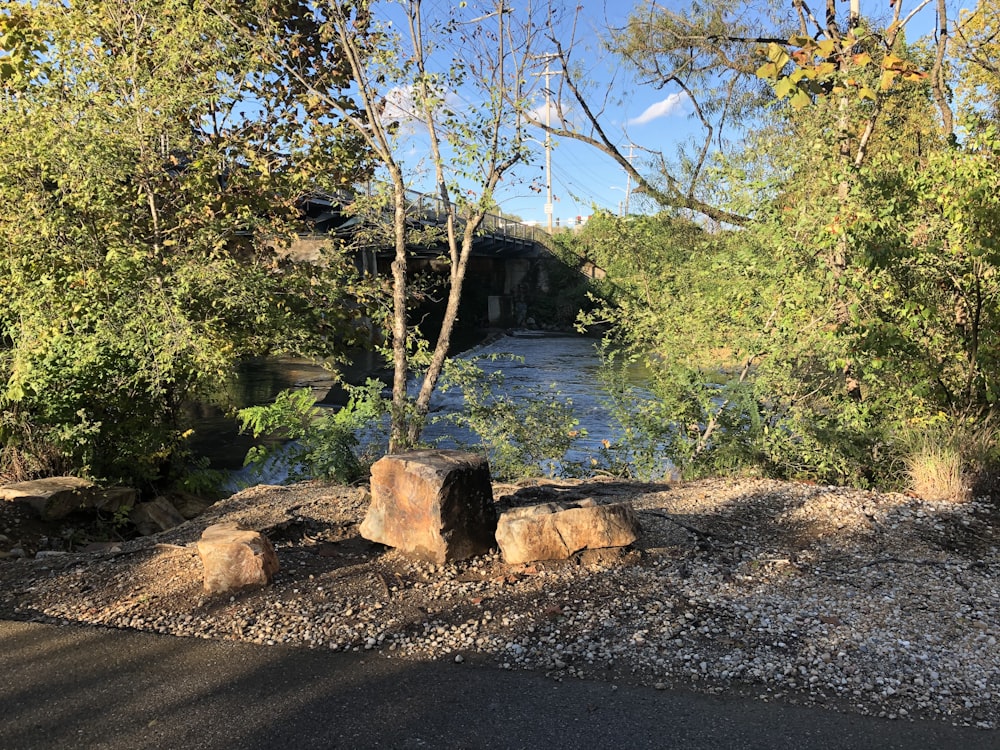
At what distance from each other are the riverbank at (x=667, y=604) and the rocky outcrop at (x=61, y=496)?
63.6 inches

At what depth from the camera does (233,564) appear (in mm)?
3717

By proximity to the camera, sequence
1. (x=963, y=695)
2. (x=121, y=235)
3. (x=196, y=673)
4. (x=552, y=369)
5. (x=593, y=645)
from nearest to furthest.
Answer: (x=963, y=695) → (x=196, y=673) → (x=593, y=645) → (x=121, y=235) → (x=552, y=369)

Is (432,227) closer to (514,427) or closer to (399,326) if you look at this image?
(399,326)

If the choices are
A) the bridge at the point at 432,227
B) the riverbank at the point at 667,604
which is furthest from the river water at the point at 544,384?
the riverbank at the point at 667,604

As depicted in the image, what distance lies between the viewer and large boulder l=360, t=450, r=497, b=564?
3986 millimetres

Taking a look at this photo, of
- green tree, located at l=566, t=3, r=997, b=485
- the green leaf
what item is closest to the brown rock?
the green leaf

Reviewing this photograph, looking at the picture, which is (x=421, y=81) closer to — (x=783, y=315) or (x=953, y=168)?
(x=783, y=315)

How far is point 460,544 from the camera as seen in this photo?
13.3 feet

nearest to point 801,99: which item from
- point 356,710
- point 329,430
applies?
point 356,710

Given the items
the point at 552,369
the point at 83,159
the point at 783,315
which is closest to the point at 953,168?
the point at 783,315

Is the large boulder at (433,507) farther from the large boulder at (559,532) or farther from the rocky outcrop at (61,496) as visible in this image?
the rocky outcrop at (61,496)

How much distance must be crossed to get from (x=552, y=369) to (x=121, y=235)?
18.2m

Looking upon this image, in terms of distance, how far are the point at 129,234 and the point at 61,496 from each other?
2.57m

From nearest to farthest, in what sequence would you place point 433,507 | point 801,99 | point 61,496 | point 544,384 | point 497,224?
point 801,99
point 433,507
point 61,496
point 544,384
point 497,224
